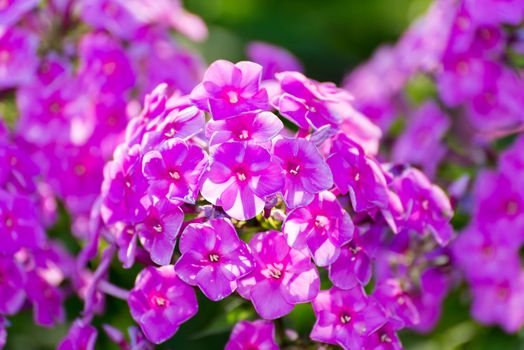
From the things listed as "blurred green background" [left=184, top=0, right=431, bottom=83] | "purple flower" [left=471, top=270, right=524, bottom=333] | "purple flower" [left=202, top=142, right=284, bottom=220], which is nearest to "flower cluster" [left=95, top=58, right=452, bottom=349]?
"purple flower" [left=202, top=142, right=284, bottom=220]

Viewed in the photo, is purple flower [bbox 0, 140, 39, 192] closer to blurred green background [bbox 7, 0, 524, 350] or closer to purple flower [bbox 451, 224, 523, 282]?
blurred green background [bbox 7, 0, 524, 350]

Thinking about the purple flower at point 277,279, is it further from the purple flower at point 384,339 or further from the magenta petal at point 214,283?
the purple flower at point 384,339

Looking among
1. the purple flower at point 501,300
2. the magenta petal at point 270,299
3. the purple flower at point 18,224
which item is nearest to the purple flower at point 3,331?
the purple flower at point 18,224

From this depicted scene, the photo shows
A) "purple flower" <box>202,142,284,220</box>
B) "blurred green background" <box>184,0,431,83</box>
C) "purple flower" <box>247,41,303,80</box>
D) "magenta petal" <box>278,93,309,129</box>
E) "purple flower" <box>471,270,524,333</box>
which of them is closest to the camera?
"purple flower" <box>202,142,284,220</box>

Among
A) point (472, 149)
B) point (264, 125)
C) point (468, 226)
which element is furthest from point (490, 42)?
point (264, 125)

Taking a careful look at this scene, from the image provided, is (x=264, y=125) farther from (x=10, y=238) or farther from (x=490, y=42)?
(x=490, y=42)

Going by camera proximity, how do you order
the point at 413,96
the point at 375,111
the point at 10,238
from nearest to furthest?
the point at 10,238, the point at 375,111, the point at 413,96

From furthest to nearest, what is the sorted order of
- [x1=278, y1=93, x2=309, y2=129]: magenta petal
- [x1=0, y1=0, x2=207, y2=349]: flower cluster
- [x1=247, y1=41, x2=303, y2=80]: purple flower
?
[x1=247, y1=41, x2=303, y2=80]: purple flower < [x1=0, y1=0, x2=207, y2=349]: flower cluster < [x1=278, y1=93, x2=309, y2=129]: magenta petal

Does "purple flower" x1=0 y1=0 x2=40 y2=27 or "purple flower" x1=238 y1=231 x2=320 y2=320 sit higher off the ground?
"purple flower" x1=238 y1=231 x2=320 y2=320

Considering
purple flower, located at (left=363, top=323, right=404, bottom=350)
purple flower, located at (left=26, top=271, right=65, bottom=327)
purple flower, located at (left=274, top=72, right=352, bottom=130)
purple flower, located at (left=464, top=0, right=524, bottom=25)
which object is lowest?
purple flower, located at (left=26, top=271, right=65, bottom=327)
